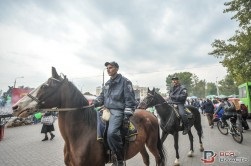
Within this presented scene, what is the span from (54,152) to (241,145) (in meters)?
7.76

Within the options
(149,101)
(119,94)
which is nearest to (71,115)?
(119,94)

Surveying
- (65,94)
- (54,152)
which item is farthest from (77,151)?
(54,152)

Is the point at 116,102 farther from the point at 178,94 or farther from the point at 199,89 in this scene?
the point at 199,89

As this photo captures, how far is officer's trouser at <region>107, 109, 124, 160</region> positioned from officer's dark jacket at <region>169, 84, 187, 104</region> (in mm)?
4162

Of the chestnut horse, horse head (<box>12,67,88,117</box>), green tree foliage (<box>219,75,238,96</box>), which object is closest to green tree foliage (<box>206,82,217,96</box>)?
green tree foliage (<box>219,75,238,96</box>)

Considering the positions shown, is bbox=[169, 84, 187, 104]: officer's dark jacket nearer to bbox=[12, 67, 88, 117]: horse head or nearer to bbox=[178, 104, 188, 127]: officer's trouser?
bbox=[178, 104, 188, 127]: officer's trouser

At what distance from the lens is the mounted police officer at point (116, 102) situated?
3938 millimetres

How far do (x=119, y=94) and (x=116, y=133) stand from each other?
730 mm

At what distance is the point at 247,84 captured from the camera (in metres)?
19.9

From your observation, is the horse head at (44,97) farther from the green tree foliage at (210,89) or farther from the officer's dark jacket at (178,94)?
the green tree foliage at (210,89)

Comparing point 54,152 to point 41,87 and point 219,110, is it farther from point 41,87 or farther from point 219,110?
point 219,110

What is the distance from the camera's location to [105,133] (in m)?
4.03

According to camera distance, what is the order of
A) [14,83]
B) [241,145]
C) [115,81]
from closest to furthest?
[115,81], [241,145], [14,83]

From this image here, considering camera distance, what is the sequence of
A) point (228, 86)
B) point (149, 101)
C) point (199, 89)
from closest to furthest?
point (149, 101) < point (228, 86) < point (199, 89)
